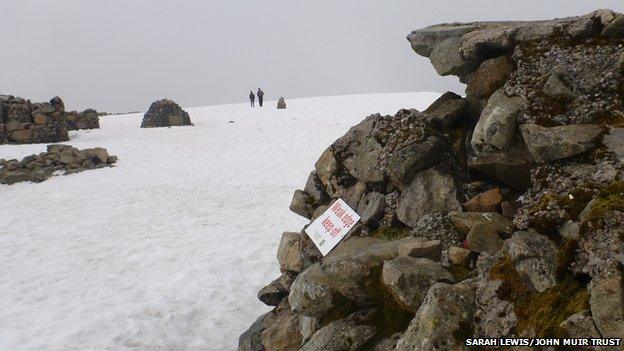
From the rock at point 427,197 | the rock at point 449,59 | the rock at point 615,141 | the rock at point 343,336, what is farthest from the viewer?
the rock at point 449,59

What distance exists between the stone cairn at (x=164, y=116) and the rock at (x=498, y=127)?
126 feet

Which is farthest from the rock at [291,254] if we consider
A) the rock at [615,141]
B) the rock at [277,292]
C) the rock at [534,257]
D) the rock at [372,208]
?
the rock at [615,141]

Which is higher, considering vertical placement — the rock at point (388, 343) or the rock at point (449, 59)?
the rock at point (449, 59)

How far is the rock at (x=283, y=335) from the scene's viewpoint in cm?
848

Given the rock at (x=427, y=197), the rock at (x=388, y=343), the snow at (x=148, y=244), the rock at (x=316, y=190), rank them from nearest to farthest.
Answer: the rock at (x=388, y=343), the rock at (x=427, y=197), the rock at (x=316, y=190), the snow at (x=148, y=244)

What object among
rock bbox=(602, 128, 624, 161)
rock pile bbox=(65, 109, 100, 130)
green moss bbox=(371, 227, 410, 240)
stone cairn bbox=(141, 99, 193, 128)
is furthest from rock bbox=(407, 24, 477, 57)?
rock pile bbox=(65, 109, 100, 130)

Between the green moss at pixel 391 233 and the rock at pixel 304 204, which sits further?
the rock at pixel 304 204

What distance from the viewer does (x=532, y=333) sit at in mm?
4602

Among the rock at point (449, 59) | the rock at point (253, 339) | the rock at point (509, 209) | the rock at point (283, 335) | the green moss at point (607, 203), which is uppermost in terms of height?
the rock at point (449, 59)

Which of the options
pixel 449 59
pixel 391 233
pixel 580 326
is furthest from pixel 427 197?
pixel 580 326

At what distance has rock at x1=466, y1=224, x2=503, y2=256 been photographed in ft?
19.8

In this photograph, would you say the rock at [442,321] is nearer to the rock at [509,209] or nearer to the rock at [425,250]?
the rock at [425,250]

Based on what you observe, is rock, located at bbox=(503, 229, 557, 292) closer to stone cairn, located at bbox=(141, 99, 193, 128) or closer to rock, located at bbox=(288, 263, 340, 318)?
rock, located at bbox=(288, 263, 340, 318)

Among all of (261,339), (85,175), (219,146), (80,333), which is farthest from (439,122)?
(219,146)
